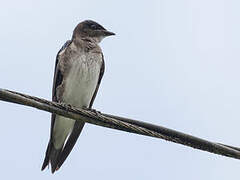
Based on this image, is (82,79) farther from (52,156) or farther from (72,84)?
(52,156)

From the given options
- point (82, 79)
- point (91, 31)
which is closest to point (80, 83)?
point (82, 79)

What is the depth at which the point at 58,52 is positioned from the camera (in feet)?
27.2

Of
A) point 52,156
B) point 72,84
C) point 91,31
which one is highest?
point 91,31

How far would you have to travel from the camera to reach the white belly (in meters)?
7.94

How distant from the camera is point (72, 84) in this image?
26.3 ft

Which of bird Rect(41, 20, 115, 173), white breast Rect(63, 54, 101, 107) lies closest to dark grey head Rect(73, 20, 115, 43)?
bird Rect(41, 20, 115, 173)

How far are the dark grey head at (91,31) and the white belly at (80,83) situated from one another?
881 millimetres

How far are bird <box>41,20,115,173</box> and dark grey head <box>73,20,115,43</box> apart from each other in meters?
0.34

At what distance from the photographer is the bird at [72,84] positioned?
7.92 metres

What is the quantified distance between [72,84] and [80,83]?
0.11 m

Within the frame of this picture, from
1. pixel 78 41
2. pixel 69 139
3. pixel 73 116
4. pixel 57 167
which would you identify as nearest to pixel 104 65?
pixel 78 41

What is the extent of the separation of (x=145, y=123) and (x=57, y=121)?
399cm

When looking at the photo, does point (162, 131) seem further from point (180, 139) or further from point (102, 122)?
point (102, 122)

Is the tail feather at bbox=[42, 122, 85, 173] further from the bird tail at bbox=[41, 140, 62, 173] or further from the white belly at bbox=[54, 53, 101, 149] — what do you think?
the white belly at bbox=[54, 53, 101, 149]
